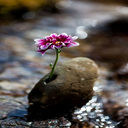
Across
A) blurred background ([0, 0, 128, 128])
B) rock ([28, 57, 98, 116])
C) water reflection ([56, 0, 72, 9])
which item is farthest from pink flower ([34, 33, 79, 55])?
water reflection ([56, 0, 72, 9])

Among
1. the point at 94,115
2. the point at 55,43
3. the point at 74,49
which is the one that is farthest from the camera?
the point at 74,49

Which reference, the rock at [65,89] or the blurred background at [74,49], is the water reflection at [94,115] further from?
the rock at [65,89]

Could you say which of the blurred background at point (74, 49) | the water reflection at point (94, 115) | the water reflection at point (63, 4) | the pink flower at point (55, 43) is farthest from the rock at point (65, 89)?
the water reflection at point (63, 4)

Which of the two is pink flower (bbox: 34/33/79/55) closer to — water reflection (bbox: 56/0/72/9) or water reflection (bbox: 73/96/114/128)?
water reflection (bbox: 73/96/114/128)

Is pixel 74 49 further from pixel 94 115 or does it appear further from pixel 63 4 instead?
pixel 63 4

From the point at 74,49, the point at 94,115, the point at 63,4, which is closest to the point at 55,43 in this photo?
the point at 94,115

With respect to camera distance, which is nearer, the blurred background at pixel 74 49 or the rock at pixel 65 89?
the rock at pixel 65 89
